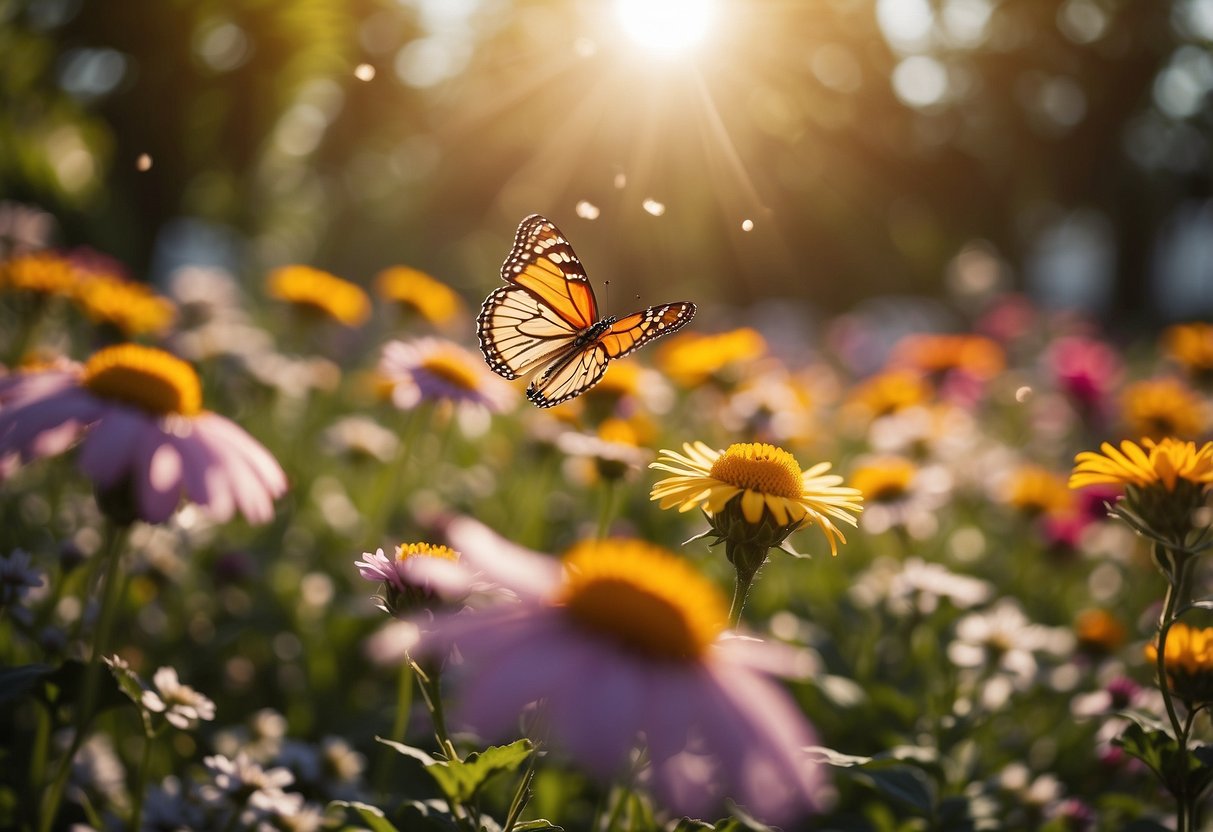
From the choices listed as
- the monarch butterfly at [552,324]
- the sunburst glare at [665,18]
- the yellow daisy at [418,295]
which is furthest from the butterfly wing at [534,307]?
the sunburst glare at [665,18]

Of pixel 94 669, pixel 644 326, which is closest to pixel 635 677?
pixel 94 669

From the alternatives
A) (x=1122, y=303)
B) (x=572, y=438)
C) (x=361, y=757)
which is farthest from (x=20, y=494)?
(x=1122, y=303)

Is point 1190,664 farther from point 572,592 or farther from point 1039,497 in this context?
point 1039,497

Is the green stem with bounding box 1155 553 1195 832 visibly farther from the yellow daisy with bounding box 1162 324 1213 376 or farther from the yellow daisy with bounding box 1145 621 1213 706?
the yellow daisy with bounding box 1162 324 1213 376

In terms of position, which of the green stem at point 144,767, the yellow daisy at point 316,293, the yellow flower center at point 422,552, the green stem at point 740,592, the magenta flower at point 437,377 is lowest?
the green stem at point 144,767

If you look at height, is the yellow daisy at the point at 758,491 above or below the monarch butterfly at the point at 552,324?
below

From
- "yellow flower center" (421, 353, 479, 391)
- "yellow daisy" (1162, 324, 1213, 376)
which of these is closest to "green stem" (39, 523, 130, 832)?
"yellow flower center" (421, 353, 479, 391)

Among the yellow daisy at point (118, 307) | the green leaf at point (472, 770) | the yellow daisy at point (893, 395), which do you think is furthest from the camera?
the yellow daisy at point (893, 395)

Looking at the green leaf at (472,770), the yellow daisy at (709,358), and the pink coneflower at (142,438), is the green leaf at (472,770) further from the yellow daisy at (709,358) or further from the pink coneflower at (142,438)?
the yellow daisy at (709,358)
